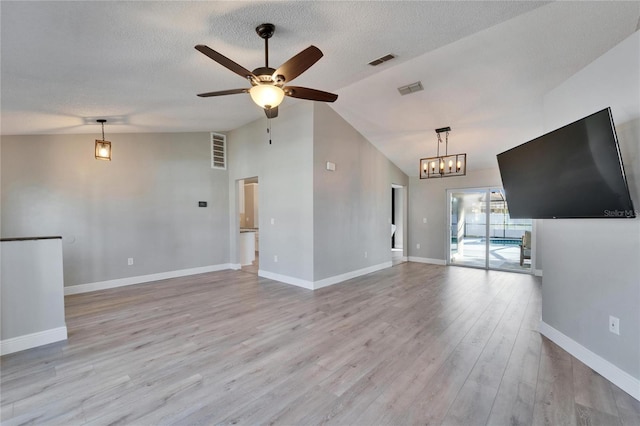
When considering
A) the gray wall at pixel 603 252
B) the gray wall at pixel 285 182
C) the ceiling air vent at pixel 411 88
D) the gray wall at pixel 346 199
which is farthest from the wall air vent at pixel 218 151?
the gray wall at pixel 603 252

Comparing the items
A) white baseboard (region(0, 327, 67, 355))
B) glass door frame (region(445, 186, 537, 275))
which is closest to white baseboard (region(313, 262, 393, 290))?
glass door frame (region(445, 186, 537, 275))

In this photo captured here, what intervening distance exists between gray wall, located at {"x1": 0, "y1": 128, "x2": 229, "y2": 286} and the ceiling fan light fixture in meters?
4.12

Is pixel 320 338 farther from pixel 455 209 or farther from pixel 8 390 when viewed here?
pixel 455 209

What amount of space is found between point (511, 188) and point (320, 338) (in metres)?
2.77

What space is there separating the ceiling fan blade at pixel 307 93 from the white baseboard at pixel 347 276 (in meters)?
3.09

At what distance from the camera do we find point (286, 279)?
5.14m

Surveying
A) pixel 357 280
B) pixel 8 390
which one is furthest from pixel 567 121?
pixel 8 390

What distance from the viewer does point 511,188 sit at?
3264 millimetres

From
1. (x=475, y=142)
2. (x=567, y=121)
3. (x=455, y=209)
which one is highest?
(x=475, y=142)

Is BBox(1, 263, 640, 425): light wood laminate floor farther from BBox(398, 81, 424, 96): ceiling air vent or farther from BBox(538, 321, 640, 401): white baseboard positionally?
BBox(398, 81, 424, 96): ceiling air vent

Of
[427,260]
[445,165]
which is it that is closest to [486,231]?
[427,260]

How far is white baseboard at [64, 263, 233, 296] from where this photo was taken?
181 inches

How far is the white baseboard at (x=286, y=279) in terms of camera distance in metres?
4.77

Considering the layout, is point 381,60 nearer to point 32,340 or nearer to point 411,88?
point 411,88
